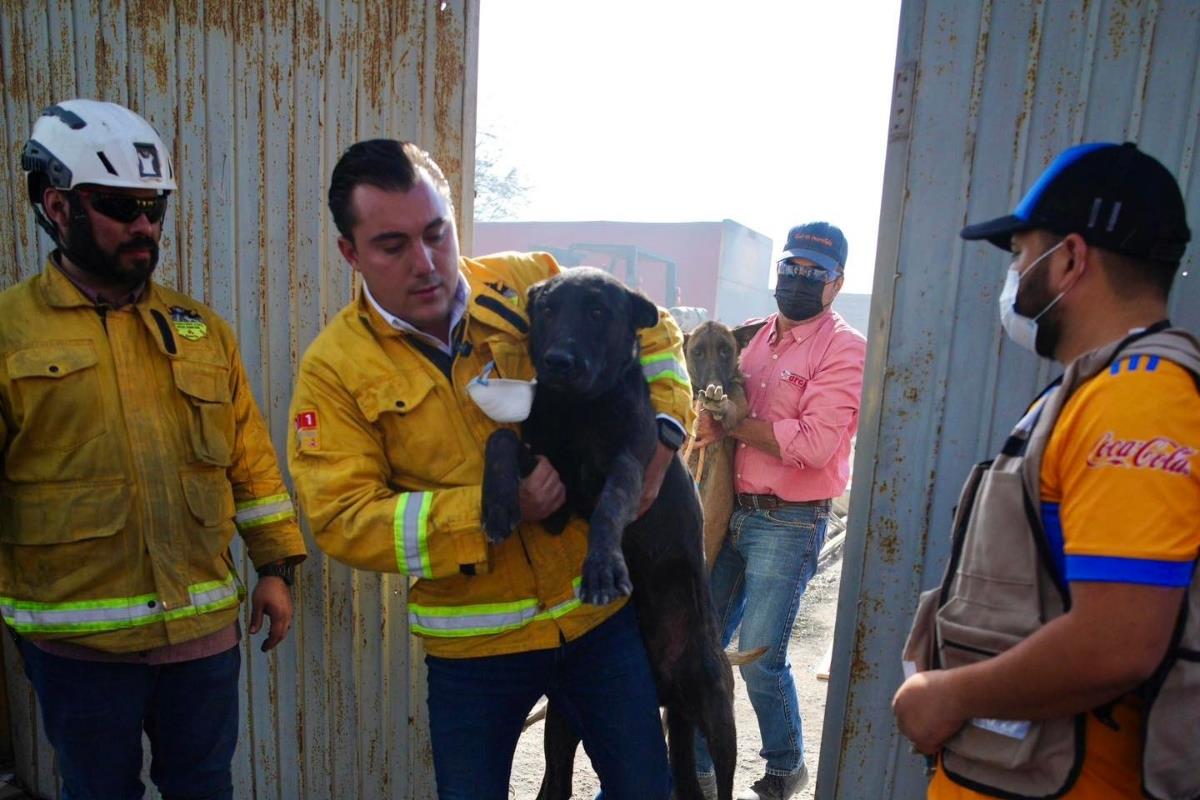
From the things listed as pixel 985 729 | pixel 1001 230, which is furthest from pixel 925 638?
pixel 1001 230

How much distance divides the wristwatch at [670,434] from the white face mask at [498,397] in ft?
1.52

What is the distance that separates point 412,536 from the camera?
1.65 m

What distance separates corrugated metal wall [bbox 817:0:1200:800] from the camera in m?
1.81

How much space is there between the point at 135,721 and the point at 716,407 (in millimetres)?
2446

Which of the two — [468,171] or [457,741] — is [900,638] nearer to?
[457,741]

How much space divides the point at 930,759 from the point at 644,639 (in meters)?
0.98

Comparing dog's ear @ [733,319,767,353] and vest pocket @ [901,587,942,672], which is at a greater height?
dog's ear @ [733,319,767,353]

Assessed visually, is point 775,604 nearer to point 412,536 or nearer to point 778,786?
point 778,786

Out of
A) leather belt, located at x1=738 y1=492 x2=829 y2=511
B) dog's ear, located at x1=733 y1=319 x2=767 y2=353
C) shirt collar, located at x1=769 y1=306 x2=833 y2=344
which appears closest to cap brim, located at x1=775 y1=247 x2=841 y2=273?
shirt collar, located at x1=769 y1=306 x2=833 y2=344

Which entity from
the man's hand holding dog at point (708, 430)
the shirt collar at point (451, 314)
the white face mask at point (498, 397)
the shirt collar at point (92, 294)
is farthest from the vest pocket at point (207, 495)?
the man's hand holding dog at point (708, 430)

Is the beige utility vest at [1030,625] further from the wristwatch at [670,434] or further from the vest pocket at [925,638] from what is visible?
the wristwatch at [670,434]

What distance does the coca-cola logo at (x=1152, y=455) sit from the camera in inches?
42.6

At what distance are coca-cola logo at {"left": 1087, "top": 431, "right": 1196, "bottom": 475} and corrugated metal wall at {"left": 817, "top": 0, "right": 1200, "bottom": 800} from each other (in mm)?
973

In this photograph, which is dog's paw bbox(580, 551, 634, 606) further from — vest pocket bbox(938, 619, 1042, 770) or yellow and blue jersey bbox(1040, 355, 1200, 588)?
yellow and blue jersey bbox(1040, 355, 1200, 588)
